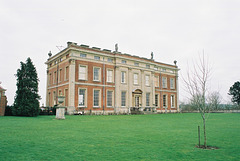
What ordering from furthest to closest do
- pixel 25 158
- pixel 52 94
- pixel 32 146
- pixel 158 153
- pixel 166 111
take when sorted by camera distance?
pixel 166 111, pixel 52 94, pixel 32 146, pixel 158 153, pixel 25 158

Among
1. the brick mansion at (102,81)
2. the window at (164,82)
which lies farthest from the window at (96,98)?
the window at (164,82)

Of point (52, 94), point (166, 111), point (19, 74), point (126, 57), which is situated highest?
point (126, 57)

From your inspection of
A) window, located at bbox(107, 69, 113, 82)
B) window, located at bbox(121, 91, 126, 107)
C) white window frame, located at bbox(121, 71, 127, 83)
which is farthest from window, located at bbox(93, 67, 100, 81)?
window, located at bbox(121, 91, 126, 107)

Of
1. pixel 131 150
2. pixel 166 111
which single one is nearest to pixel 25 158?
pixel 131 150

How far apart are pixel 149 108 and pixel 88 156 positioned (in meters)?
31.4

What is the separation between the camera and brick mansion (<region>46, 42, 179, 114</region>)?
28594 mm

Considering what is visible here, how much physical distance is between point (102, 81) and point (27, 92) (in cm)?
1221

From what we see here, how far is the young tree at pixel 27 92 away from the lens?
832 inches

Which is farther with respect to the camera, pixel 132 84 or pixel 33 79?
pixel 132 84

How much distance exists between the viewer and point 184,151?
6.04m

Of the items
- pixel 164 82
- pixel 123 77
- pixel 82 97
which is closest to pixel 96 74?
pixel 82 97

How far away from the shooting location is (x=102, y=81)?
3133 cm

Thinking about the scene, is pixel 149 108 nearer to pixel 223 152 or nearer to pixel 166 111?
pixel 166 111

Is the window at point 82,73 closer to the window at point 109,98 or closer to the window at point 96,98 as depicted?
the window at point 96,98
